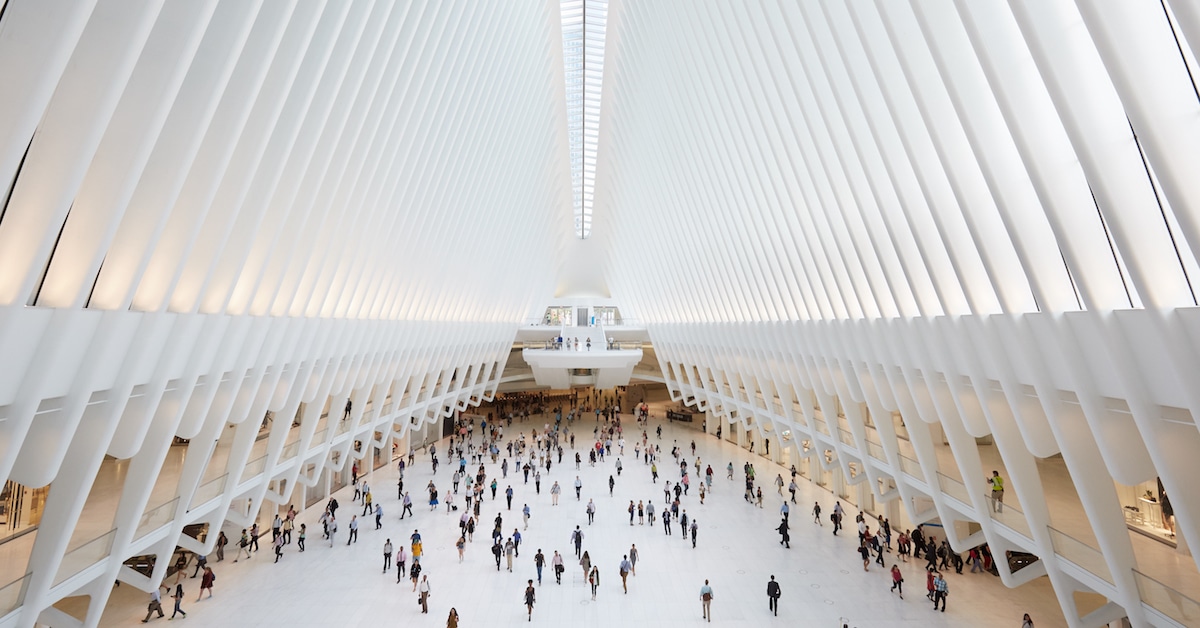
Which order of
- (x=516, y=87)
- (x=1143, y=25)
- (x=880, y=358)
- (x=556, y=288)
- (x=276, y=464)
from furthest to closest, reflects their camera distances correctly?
1. (x=556, y=288)
2. (x=516, y=87)
3. (x=276, y=464)
4. (x=880, y=358)
5. (x=1143, y=25)

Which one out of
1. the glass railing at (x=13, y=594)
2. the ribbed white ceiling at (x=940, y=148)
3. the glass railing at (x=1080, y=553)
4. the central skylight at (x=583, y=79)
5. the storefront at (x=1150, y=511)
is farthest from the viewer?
the central skylight at (x=583, y=79)

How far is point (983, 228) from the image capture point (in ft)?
21.6

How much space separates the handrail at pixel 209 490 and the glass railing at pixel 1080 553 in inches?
508

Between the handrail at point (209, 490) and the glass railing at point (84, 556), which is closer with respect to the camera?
the glass railing at point (84, 556)

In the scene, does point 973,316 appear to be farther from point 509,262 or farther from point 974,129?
point 509,262

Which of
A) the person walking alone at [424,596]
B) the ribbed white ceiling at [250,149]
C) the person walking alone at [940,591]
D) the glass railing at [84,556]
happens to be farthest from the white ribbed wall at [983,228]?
the glass railing at [84,556]

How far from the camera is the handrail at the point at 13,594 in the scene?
232 inches

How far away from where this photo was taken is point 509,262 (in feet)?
78.2

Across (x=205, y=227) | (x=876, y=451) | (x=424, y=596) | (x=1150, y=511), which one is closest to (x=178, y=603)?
(x=424, y=596)

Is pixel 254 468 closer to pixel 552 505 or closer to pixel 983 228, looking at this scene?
pixel 552 505

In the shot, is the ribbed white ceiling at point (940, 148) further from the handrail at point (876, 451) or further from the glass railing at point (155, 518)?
the glass railing at point (155, 518)

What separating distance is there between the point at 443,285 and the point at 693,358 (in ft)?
41.9

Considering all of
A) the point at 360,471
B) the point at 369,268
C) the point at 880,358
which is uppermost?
the point at 880,358

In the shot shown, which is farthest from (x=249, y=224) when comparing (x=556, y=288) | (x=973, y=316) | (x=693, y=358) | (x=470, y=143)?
(x=556, y=288)
